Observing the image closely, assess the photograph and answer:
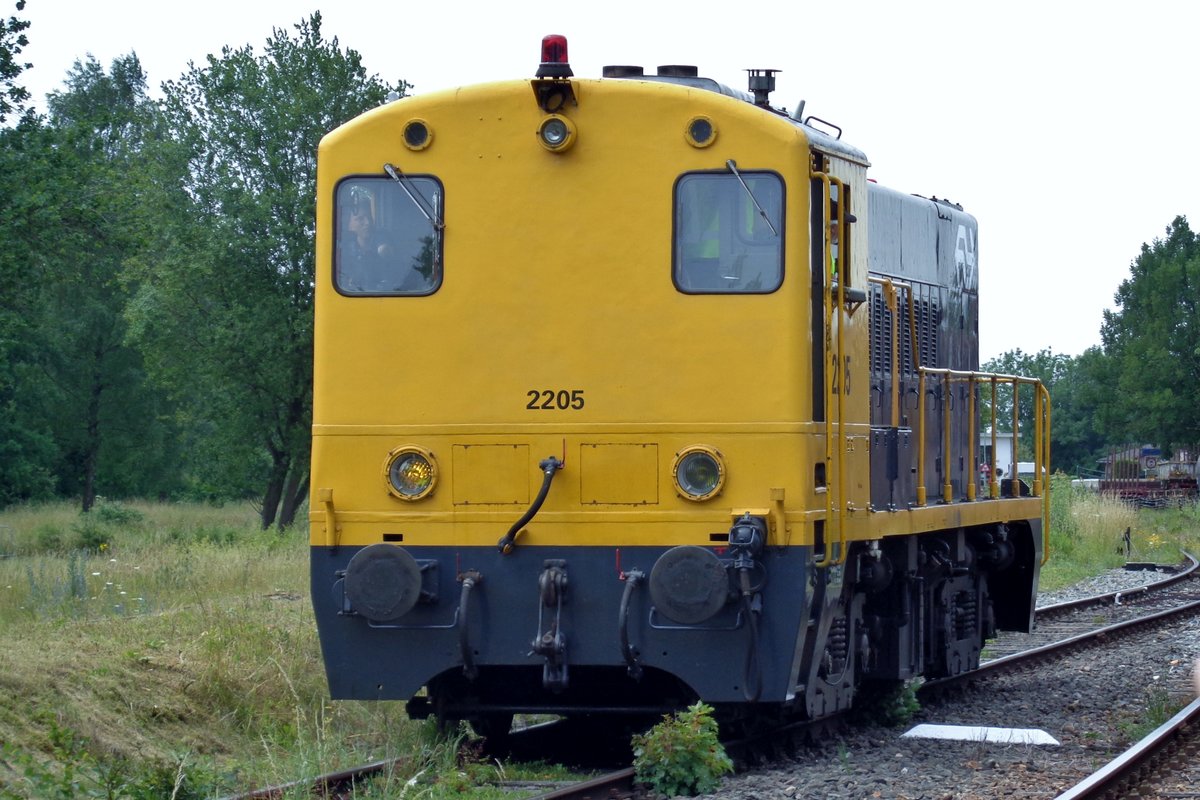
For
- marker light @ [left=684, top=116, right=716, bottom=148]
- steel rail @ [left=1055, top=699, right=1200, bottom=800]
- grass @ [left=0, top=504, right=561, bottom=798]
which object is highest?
marker light @ [left=684, top=116, right=716, bottom=148]

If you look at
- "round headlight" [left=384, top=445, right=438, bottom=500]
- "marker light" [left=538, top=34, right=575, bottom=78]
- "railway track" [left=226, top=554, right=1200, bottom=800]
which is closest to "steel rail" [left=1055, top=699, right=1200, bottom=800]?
"railway track" [left=226, top=554, right=1200, bottom=800]

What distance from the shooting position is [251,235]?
35.2 metres

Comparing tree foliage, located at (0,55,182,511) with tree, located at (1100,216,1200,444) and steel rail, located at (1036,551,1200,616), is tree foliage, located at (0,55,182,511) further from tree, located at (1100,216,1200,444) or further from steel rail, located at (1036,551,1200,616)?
tree, located at (1100,216,1200,444)

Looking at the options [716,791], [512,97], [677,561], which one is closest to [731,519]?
[677,561]

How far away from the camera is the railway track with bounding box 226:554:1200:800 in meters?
7.37

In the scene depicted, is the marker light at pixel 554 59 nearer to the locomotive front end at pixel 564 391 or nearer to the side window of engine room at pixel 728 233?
the locomotive front end at pixel 564 391

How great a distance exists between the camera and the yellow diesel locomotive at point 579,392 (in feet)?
25.1

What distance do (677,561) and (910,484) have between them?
3.11 meters

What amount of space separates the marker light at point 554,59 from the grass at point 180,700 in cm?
348

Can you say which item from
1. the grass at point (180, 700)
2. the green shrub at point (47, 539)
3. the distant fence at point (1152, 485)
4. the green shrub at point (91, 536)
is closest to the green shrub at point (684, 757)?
the grass at point (180, 700)

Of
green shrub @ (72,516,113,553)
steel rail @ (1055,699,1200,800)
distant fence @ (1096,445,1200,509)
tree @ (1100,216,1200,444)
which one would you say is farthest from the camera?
tree @ (1100,216,1200,444)

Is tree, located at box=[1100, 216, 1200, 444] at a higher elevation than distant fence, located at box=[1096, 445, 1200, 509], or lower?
higher

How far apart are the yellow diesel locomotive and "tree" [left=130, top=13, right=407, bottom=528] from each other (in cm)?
2712

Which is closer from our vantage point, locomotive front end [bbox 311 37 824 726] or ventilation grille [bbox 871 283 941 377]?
locomotive front end [bbox 311 37 824 726]
